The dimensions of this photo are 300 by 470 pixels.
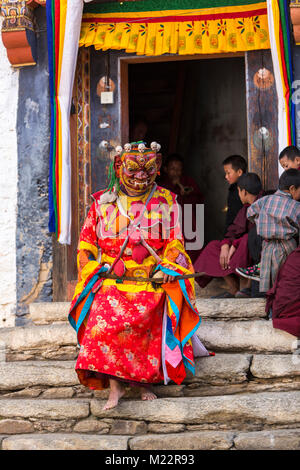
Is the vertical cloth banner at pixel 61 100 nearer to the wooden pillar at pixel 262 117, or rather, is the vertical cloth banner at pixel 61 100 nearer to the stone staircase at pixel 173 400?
the stone staircase at pixel 173 400

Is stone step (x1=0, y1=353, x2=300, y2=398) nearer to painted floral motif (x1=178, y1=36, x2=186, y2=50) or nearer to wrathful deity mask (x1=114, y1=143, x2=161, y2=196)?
wrathful deity mask (x1=114, y1=143, x2=161, y2=196)

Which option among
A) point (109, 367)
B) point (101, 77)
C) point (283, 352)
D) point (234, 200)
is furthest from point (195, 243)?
point (109, 367)

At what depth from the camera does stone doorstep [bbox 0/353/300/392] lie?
4945 mm

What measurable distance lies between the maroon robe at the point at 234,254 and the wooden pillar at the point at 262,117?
1.72ft

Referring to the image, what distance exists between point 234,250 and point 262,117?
131 cm

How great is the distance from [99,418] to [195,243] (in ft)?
13.3

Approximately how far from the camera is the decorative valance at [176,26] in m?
6.89

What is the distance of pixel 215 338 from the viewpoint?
213 inches

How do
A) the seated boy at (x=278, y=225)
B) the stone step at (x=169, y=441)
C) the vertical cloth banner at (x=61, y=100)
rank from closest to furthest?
the stone step at (x=169, y=441) < the seated boy at (x=278, y=225) < the vertical cloth banner at (x=61, y=100)

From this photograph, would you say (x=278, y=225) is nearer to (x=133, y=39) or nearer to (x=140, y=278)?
(x=140, y=278)

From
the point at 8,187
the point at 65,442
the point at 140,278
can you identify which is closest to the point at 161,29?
the point at 8,187

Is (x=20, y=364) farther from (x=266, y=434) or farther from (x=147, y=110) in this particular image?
(x=147, y=110)

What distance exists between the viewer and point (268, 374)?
16.2 feet

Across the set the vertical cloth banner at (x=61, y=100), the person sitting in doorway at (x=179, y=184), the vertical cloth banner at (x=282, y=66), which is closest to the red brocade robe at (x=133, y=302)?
the vertical cloth banner at (x=61, y=100)
